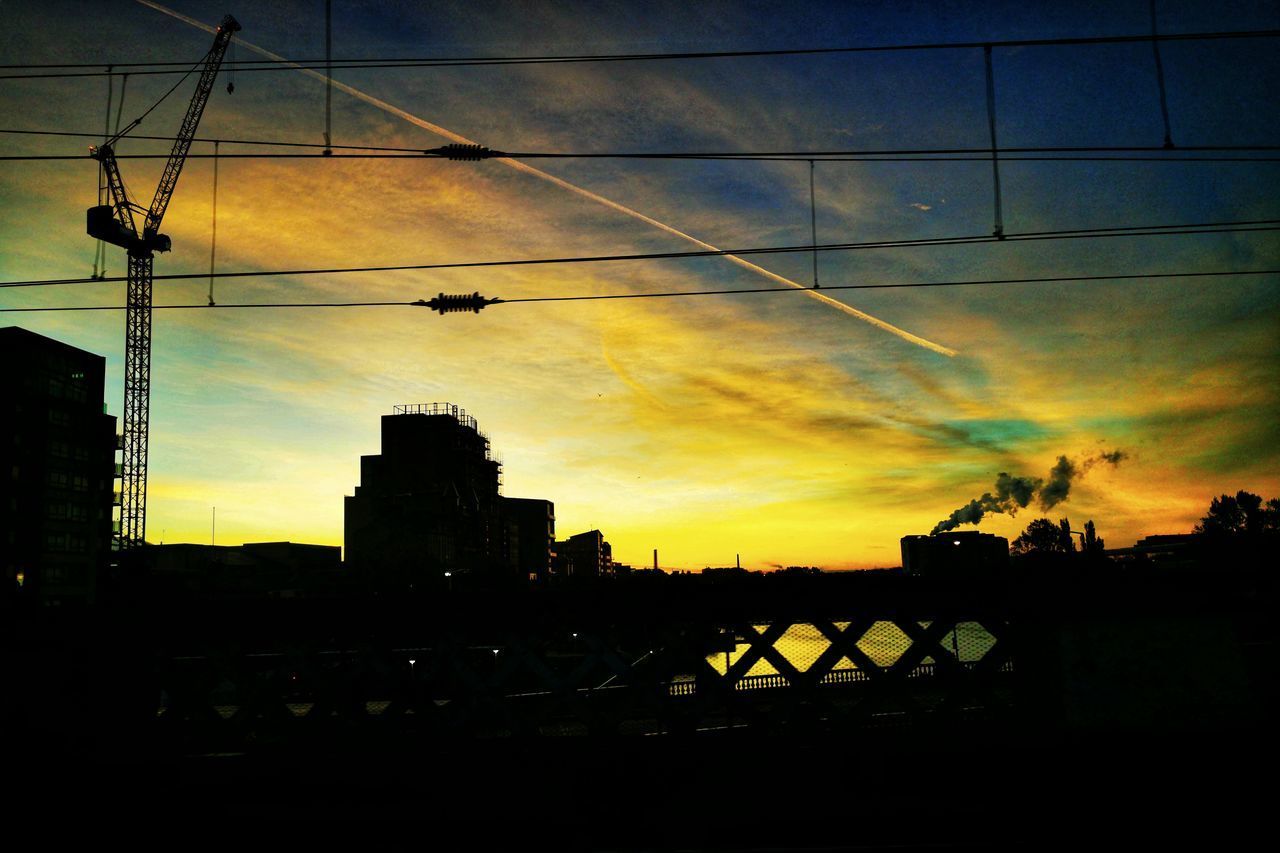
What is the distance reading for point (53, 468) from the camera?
92.1 metres

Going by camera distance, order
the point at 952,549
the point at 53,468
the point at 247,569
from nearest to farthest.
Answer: the point at 952,549 → the point at 53,468 → the point at 247,569

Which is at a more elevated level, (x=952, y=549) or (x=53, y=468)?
(x=53, y=468)

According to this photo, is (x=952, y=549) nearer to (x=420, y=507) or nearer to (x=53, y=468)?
(x=420, y=507)

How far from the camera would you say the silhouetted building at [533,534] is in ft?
550

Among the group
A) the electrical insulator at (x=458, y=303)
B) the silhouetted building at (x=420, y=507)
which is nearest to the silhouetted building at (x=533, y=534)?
the silhouetted building at (x=420, y=507)

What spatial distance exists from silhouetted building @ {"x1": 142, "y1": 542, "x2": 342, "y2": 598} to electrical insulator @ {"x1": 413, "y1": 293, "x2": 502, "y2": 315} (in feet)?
309

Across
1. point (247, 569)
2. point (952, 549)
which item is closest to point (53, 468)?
point (247, 569)

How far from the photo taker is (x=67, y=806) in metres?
12.9

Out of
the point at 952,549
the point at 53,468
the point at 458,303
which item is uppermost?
the point at 53,468

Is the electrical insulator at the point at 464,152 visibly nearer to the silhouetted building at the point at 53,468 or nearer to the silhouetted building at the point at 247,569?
the silhouetted building at the point at 53,468

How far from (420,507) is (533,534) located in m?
71.1

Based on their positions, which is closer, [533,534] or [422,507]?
[422,507]

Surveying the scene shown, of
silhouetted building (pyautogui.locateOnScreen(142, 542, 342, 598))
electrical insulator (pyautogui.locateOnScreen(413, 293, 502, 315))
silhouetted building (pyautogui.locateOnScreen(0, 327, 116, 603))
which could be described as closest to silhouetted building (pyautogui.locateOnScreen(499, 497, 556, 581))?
silhouetted building (pyautogui.locateOnScreen(142, 542, 342, 598))

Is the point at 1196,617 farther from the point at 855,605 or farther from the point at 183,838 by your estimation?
the point at 183,838
